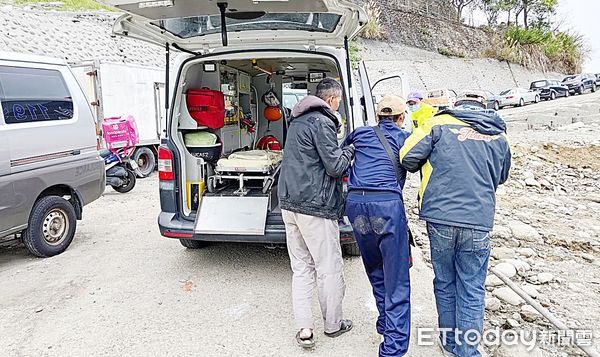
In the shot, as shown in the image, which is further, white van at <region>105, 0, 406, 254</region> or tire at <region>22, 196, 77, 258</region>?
tire at <region>22, 196, 77, 258</region>

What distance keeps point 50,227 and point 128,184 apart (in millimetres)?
3837

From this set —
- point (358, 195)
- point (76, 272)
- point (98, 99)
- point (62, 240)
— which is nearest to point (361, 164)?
point (358, 195)

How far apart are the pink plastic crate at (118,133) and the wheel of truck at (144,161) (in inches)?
51.5

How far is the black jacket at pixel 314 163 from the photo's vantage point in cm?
317

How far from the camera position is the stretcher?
482cm

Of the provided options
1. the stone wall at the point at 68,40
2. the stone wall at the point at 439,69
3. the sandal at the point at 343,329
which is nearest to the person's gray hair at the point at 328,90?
the sandal at the point at 343,329

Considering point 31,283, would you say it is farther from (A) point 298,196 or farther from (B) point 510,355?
(B) point 510,355

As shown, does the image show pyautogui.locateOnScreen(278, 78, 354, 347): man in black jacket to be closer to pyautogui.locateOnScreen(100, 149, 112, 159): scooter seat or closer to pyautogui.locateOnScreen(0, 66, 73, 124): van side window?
pyautogui.locateOnScreen(0, 66, 73, 124): van side window

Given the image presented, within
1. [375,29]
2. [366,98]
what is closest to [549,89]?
[375,29]

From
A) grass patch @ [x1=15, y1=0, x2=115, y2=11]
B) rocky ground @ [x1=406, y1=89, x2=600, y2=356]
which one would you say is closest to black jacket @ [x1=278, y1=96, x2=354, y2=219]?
rocky ground @ [x1=406, y1=89, x2=600, y2=356]

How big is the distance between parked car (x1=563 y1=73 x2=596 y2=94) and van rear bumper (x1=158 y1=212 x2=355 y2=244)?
107ft

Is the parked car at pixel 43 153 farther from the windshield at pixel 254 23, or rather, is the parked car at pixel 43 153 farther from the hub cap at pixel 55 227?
the windshield at pixel 254 23

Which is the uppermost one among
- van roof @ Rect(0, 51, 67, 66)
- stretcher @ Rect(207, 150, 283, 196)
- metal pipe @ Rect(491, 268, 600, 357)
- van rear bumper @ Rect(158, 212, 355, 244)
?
van roof @ Rect(0, 51, 67, 66)

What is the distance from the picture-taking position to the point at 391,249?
9.59 feet
